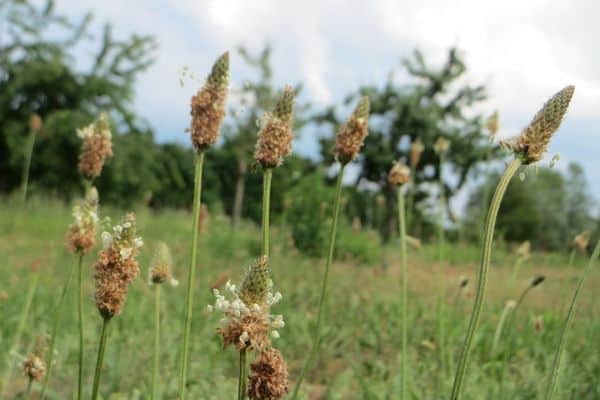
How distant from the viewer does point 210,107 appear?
63.0 inches

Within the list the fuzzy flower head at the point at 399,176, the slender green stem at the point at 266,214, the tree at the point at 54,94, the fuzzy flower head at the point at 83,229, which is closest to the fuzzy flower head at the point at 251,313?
the slender green stem at the point at 266,214

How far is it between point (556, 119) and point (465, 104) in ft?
95.9

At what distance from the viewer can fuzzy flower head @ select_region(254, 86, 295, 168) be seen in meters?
1.59

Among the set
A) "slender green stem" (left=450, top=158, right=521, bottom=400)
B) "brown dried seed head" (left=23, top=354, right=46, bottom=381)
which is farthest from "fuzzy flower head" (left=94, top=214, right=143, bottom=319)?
"brown dried seed head" (left=23, top=354, right=46, bottom=381)

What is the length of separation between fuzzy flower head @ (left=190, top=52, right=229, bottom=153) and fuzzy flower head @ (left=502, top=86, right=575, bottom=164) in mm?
625

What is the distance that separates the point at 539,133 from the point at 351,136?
1.83 ft

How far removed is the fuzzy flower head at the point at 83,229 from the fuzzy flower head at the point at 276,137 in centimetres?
59

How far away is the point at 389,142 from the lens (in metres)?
28.5

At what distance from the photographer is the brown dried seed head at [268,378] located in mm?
1202

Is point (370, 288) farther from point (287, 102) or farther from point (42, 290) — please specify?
point (287, 102)

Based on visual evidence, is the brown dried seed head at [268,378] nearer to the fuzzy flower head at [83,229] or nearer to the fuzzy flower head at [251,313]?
the fuzzy flower head at [251,313]

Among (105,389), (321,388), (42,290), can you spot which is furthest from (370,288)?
(105,389)

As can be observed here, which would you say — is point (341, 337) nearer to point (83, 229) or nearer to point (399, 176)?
point (399, 176)

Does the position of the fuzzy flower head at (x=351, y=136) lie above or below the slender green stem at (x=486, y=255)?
above
